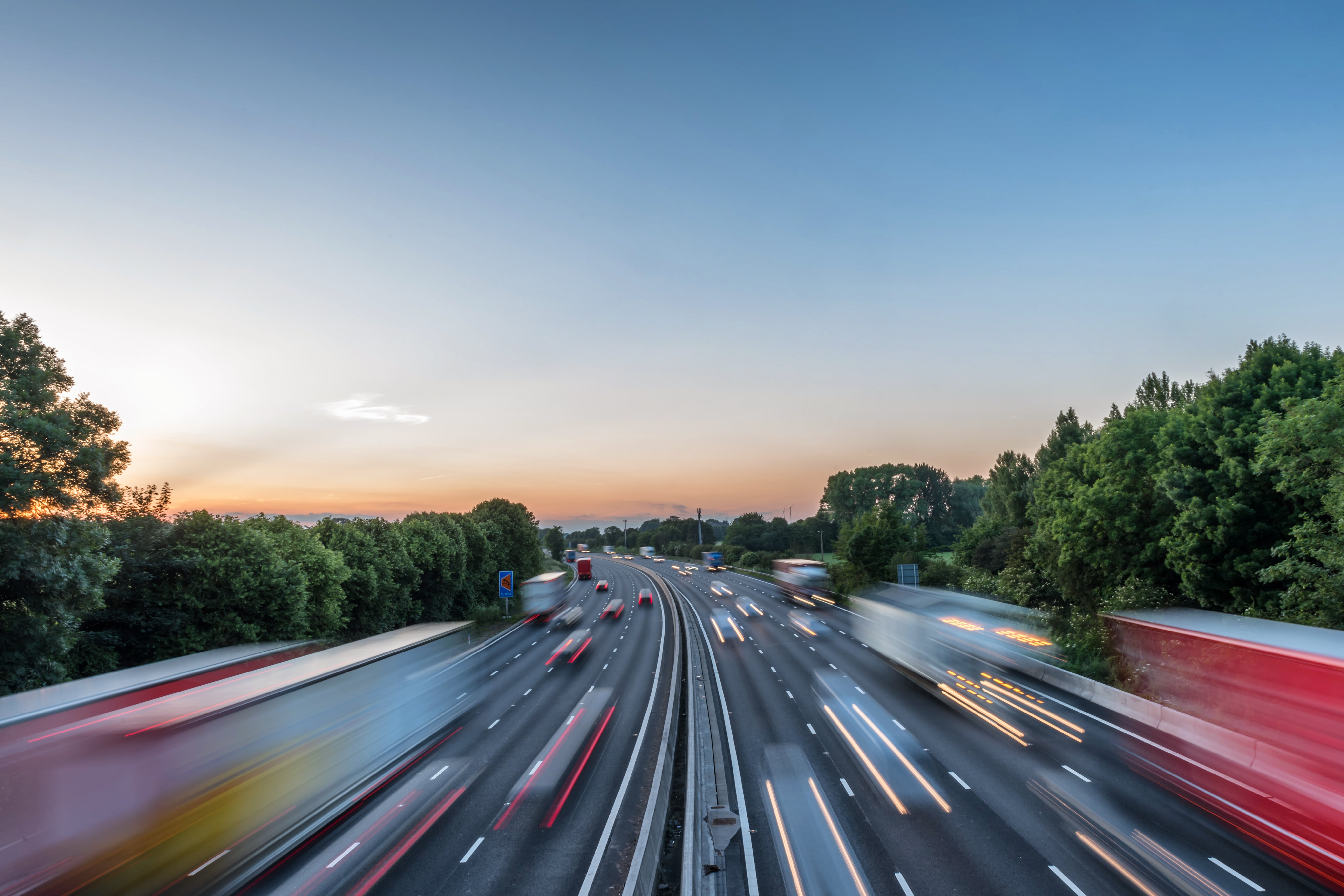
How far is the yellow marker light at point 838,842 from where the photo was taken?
12.0 metres

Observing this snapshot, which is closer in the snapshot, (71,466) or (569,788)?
(569,788)

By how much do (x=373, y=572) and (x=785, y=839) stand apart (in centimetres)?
3871

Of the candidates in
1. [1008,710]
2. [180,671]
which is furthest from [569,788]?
[1008,710]

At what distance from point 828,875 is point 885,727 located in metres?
10.3

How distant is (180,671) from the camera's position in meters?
11.2

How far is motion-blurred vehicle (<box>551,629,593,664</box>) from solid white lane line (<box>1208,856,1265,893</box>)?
1173 inches

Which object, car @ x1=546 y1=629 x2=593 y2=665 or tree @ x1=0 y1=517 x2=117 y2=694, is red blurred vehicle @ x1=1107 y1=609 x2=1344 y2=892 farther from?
tree @ x1=0 y1=517 x2=117 y2=694

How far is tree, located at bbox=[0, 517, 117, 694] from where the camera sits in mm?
21266

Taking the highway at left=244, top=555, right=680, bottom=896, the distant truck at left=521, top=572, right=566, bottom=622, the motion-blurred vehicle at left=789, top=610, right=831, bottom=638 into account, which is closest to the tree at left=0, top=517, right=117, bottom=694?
the highway at left=244, top=555, right=680, bottom=896

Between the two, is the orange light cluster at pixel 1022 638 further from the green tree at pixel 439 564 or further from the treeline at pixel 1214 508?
the green tree at pixel 439 564

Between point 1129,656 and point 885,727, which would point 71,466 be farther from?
point 1129,656

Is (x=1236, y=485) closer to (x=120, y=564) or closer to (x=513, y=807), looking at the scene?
(x=513, y=807)

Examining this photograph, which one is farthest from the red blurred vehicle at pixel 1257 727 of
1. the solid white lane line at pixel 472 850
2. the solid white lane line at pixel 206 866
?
the solid white lane line at pixel 206 866

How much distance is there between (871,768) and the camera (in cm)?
1795
